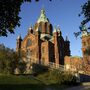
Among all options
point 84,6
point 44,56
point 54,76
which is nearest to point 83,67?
point 44,56

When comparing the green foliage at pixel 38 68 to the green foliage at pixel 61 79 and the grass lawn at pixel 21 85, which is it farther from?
the grass lawn at pixel 21 85

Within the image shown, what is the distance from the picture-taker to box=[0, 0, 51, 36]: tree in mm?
15789

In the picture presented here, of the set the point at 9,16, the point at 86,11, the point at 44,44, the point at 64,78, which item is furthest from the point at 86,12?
the point at 44,44

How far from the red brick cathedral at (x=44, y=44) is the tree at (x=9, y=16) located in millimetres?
48639

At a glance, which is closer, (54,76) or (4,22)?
(4,22)

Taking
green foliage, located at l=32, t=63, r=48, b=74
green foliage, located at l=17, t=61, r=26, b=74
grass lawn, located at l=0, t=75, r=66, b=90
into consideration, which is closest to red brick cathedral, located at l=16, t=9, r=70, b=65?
green foliage, located at l=32, t=63, r=48, b=74

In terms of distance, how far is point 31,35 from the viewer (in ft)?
251

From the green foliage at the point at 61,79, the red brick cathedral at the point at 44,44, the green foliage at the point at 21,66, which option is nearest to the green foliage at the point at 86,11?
the green foliage at the point at 61,79

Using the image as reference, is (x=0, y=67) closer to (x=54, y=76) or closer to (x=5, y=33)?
(x=54, y=76)

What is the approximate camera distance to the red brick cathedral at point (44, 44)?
7050 centimetres

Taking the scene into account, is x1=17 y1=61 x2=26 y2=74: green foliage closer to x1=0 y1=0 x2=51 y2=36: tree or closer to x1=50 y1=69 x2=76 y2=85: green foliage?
x1=50 y1=69 x2=76 y2=85: green foliage

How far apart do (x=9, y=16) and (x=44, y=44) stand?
55030 millimetres

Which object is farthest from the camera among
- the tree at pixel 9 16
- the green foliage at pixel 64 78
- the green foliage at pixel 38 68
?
the green foliage at pixel 38 68

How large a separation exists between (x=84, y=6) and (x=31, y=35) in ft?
182
